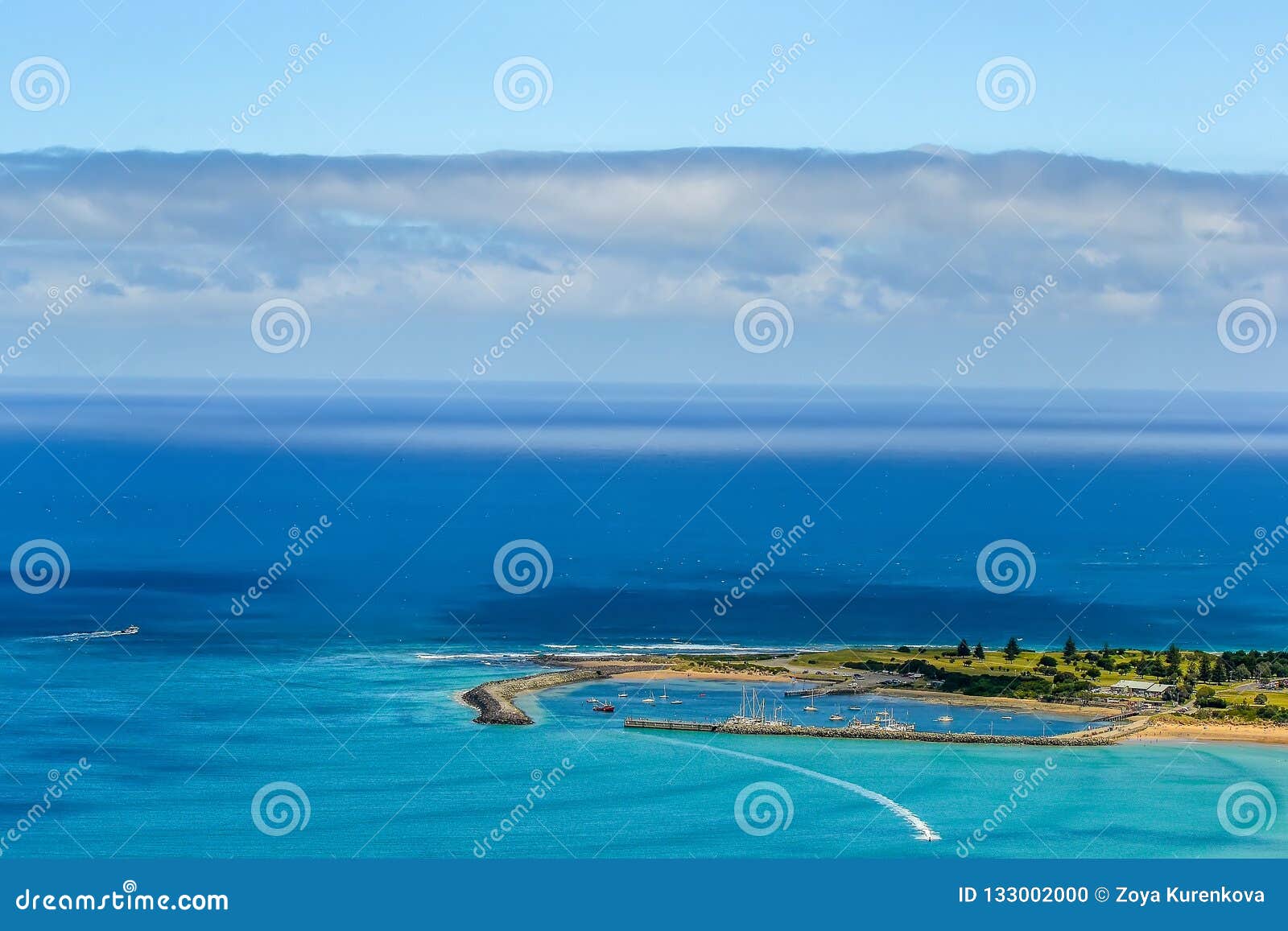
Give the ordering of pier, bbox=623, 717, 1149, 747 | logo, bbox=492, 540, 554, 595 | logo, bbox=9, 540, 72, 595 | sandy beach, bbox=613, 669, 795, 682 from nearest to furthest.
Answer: pier, bbox=623, 717, 1149, 747 → sandy beach, bbox=613, 669, 795, 682 → logo, bbox=9, 540, 72, 595 → logo, bbox=492, 540, 554, 595

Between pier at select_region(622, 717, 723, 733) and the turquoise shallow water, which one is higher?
pier at select_region(622, 717, 723, 733)

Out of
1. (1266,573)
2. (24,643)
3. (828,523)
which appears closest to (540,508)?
(828,523)

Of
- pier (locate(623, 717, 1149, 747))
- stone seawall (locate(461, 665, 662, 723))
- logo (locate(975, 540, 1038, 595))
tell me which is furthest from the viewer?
logo (locate(975, 540, 1038, 595))

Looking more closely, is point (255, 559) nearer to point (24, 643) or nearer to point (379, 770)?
point (24, 643)

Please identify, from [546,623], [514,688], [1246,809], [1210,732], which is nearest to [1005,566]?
[546,623]

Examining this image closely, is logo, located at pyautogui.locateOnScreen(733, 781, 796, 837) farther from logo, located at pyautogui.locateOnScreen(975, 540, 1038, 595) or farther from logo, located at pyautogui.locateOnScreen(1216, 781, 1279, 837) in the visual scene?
logo, located at pyautogui.locateOnScreen(975, 540, 1038, 595)

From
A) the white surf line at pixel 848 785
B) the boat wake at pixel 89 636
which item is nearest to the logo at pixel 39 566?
the boat wake at pixel 89 636

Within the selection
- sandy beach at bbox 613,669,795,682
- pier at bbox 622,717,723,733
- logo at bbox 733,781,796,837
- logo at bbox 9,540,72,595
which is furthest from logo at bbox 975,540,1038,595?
logo at bbox 9,540,72,595
